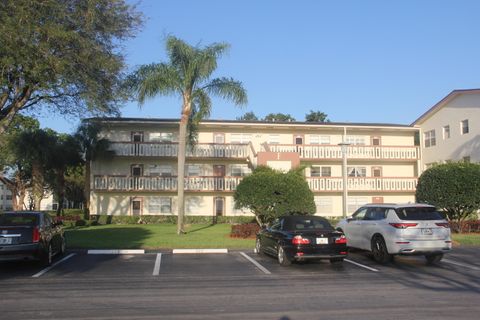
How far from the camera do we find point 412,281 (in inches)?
409

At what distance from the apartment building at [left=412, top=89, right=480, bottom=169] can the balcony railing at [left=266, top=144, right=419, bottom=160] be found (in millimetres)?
1693

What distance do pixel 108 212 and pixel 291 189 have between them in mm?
20181

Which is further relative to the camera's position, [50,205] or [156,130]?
[50,205]

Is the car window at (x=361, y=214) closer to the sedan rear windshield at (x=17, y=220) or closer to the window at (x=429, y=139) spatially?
the sedan rear windshield at (x=17, y=220)

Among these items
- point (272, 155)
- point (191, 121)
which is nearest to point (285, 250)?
point (191, 121)

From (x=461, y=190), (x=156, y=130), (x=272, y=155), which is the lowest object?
(x=461, y=190)

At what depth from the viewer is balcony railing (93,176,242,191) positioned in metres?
36.7

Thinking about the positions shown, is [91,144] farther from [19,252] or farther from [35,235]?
[19,252]

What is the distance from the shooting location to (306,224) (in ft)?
43.9

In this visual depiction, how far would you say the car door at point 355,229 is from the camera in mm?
14773

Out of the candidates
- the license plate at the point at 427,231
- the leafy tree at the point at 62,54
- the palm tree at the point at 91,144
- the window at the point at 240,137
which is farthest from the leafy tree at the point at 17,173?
the license plate at the point at 427,231

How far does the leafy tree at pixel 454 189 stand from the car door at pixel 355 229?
10.4m

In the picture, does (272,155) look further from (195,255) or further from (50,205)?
(50,205)

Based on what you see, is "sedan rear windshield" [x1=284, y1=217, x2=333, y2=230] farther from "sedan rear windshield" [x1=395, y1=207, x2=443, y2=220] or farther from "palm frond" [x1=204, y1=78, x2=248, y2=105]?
"palm frond" [x1=204, y1=78, x2=248, y2=105]
